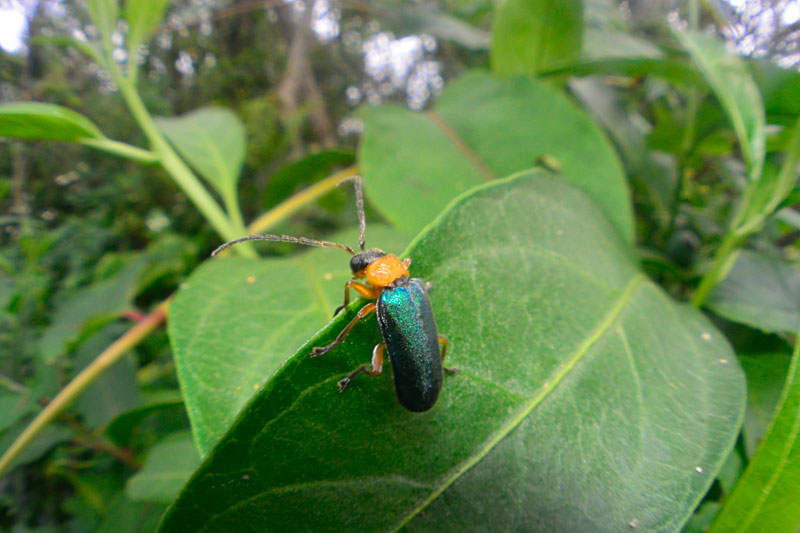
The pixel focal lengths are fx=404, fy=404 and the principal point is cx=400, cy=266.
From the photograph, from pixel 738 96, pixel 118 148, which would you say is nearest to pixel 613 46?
pixel 738 96

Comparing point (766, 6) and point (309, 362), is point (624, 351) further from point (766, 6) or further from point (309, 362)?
point (766, 6)

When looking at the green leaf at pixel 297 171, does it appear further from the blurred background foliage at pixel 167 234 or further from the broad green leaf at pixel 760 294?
the broad green leaf at pixel 760 294

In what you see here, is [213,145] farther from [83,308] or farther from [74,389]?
[83,308]

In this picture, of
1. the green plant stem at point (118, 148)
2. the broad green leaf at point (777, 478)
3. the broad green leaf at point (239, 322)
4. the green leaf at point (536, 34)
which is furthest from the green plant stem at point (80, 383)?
the green leaf at point (536, 34)

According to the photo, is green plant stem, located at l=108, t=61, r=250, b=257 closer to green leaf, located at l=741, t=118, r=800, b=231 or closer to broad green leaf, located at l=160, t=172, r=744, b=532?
broad green leaf, located at l=160, t=172, r=744, b=532

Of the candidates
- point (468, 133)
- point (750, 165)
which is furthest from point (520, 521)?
point (468, 133)

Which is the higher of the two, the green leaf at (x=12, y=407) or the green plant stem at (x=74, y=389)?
the green plant stem at (x=74, y=389)
